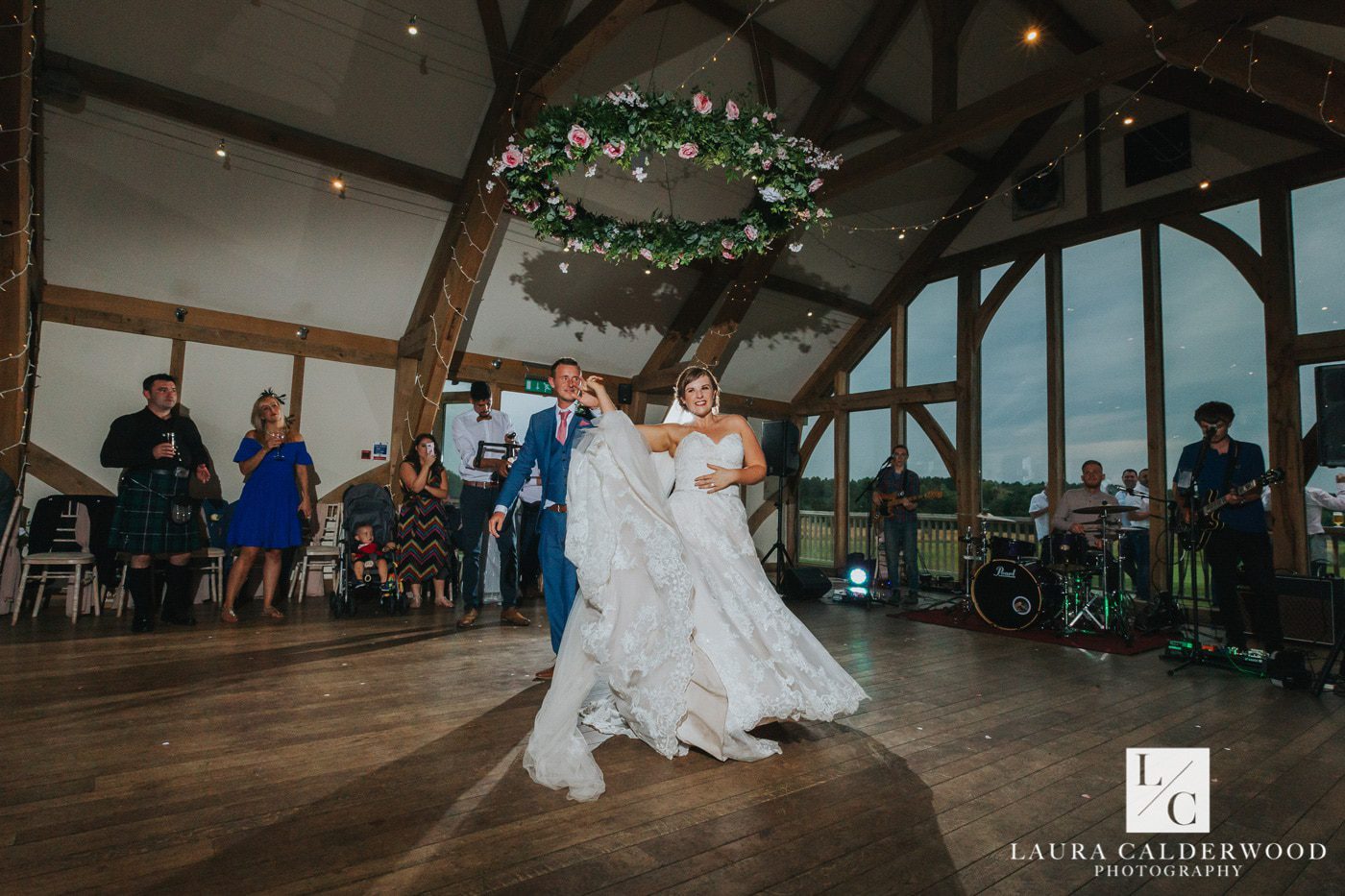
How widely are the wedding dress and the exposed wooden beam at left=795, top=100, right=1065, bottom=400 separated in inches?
299

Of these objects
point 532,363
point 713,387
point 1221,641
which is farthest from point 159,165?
point 1221,641

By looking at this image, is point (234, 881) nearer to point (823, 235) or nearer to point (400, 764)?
point (400, 764)

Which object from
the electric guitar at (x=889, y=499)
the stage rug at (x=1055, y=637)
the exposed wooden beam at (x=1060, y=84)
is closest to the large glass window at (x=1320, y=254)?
the exposed wooden beam at (x=1060, y=84)

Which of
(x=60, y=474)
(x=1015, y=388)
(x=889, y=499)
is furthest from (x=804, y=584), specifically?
(x=60, y=474)

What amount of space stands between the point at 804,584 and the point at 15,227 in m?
6.79

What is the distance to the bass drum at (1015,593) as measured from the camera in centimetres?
543

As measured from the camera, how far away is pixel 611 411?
2877mm

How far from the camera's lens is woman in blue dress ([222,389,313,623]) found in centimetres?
494

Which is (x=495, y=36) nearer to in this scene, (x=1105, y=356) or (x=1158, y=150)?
(x=1158, y=150)

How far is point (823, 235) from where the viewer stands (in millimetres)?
8617

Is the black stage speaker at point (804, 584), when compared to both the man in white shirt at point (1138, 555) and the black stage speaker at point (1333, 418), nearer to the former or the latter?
the man in white shirt at point (1138, 555)

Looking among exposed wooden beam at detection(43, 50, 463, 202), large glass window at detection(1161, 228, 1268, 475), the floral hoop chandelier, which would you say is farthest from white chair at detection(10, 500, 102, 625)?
large glass window at detection(1161, 228, 1268, 475)

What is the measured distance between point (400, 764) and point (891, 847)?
1.55 metres

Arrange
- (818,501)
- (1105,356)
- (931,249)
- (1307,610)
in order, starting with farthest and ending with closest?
1. (818,501)
2. (931,249)
3. (1105,356)
4. (1307,610)
